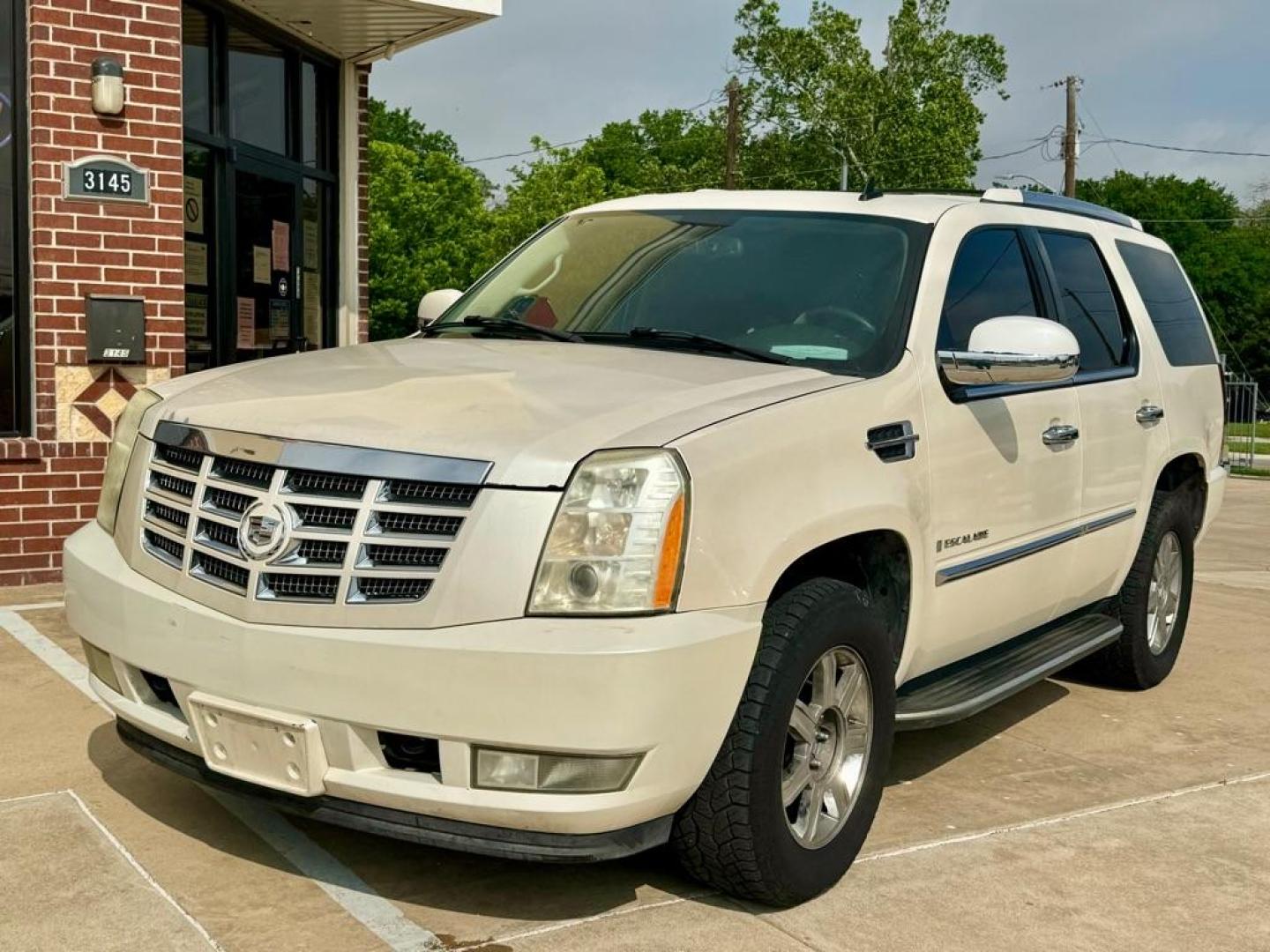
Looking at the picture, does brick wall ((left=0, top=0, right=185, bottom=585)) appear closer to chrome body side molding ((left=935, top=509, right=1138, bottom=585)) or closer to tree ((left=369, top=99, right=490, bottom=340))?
chrome body side molding ((left=935, top=509, right=1138, bottom=585))

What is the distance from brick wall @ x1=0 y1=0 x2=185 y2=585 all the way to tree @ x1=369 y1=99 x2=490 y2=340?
50.6 meters

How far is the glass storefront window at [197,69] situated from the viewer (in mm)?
9117

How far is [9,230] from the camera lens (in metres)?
7.81

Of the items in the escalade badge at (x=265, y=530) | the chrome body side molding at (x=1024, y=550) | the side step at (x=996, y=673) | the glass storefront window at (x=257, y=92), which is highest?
the glass storefront window at (x=257, y=92)

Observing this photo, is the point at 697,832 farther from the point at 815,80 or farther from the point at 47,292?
the point at 815,80

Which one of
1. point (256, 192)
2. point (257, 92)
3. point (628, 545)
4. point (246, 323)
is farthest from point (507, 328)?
point (257, 92)

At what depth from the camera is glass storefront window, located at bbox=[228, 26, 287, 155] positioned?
9688mm

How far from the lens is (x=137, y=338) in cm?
804

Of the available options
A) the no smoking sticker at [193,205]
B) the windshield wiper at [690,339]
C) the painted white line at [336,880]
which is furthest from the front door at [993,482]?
the no smoking sticker at [193,205]

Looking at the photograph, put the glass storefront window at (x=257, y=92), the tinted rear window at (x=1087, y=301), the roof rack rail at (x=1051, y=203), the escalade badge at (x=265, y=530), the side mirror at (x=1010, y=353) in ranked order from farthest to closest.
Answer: the glass storefront window at (x=257, y=92), the tinted rear window at (x=1087, y=301), the roof rack rail at (x=1051, y=203), the side mirror at (x=1010, y=353), the escalade badge at (x=265, y=530)

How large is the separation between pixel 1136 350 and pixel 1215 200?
8169cm

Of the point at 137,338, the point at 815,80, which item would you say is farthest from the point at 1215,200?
the point at 137,338

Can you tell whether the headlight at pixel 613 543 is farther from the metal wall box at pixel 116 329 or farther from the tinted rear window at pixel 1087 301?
the metal wall box at pixel 116 329

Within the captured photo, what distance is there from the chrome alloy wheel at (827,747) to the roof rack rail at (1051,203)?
6.93ft
